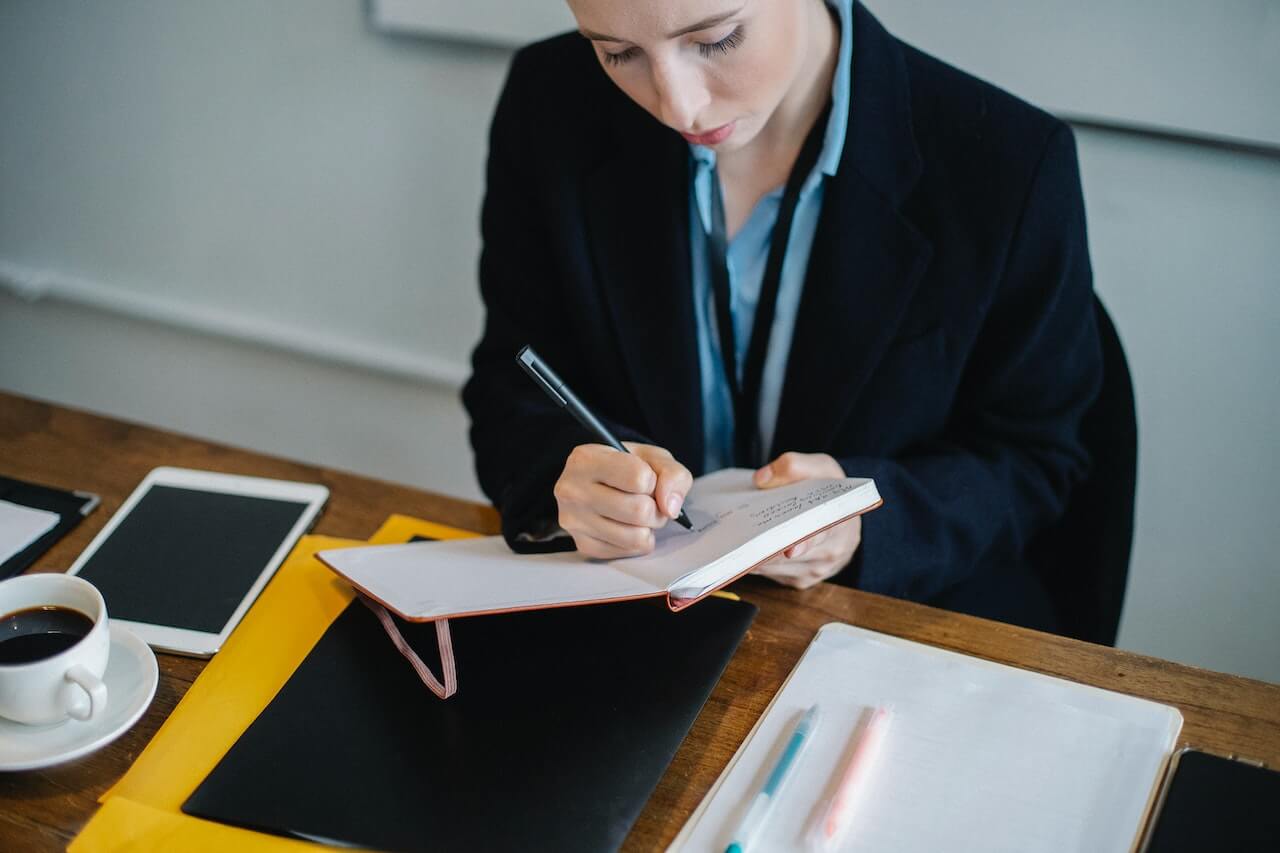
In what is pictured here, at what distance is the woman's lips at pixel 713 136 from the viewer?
3.31 feet

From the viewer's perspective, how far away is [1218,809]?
2.31ft

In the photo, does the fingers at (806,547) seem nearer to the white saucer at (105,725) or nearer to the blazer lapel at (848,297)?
→ the blazer lapel at (848,297)

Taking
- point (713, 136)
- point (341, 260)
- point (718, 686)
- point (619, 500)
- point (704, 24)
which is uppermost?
point (704, 24)

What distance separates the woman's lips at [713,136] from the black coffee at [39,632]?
0.63 meters

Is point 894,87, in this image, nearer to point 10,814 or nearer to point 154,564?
point 154,564

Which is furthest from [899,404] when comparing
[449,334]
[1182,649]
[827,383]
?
[449,334]

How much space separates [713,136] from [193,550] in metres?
0.59

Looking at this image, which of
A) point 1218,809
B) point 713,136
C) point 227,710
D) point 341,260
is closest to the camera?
point 1218,809

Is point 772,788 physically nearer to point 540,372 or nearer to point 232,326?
point 540,372

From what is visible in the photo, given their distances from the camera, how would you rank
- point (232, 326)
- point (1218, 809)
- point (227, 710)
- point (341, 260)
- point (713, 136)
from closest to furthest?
1. point (1218, 809)
2. point (227, 710)
3. point (713, 136)
4. point (341, 260)
5. point (232, 326)

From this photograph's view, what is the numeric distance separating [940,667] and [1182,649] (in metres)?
1.03

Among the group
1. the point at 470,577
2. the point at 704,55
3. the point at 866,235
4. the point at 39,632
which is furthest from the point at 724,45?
the point at 39,632

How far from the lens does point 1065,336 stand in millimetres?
1131

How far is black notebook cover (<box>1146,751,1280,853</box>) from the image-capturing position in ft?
2.24
